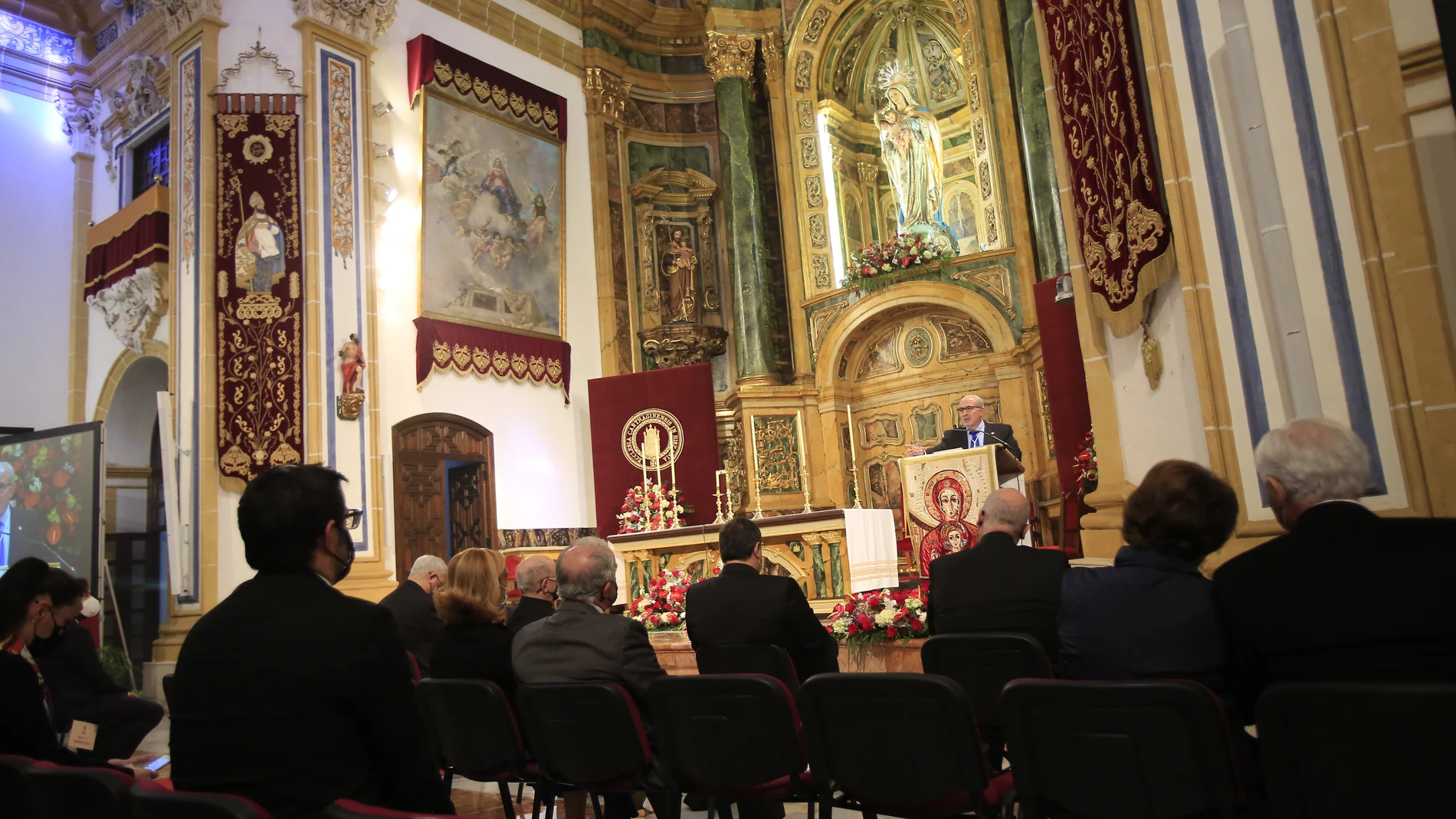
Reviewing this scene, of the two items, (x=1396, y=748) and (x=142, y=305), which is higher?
(x=142, y=305)

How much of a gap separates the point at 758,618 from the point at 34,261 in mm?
11968

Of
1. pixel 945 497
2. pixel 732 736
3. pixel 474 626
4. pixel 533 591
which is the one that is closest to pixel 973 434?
pixel 945 497

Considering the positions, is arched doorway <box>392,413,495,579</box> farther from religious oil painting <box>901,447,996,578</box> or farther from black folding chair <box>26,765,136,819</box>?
black folding chair <box>26,765,136,819</box>

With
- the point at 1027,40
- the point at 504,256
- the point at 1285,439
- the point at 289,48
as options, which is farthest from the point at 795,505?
the point at 1285,439

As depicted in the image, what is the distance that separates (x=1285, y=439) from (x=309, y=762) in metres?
2.11

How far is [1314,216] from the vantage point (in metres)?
3.60

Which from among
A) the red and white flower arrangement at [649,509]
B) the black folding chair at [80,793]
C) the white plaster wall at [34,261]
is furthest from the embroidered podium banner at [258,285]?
the black folding chair at [80,793]

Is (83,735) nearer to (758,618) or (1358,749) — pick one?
(758,618)

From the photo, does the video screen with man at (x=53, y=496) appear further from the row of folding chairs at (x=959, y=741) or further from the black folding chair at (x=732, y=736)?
the black folding chair at (x=732, y=736)

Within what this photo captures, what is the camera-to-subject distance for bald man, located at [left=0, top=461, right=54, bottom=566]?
→ 9727 millimetres

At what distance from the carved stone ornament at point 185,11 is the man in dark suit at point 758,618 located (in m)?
8.88

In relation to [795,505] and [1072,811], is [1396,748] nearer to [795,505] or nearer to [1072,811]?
[1072,811]

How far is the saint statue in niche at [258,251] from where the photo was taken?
9.45m

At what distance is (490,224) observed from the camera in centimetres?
1144
